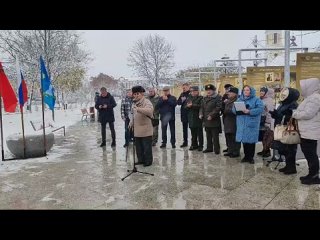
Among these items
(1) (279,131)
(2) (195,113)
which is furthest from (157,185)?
(2) (195,113)

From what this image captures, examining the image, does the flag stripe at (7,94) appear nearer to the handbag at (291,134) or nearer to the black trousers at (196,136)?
the black trousers at (196,136)

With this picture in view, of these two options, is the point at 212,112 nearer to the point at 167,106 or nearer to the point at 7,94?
the point at 167,106

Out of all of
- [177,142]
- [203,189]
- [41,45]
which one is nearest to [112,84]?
[41,45]

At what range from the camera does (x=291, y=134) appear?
17.3 ft

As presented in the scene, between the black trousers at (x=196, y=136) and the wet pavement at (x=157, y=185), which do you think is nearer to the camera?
the wet pavement at (x=157, y=185)

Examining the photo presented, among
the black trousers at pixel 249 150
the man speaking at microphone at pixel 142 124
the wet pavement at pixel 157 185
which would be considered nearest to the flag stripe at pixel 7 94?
the wet pavement at pixel 157 185

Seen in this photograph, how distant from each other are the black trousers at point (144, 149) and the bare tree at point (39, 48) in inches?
592

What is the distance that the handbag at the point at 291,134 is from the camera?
5.25 m

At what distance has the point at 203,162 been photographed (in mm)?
6660

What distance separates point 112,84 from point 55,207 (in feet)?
223

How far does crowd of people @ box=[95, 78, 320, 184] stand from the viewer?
493 centimetres

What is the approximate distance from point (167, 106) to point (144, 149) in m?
2.30

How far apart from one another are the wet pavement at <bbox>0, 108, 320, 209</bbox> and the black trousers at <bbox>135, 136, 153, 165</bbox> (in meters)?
0.21

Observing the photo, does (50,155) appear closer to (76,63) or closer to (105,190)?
(105,190)
